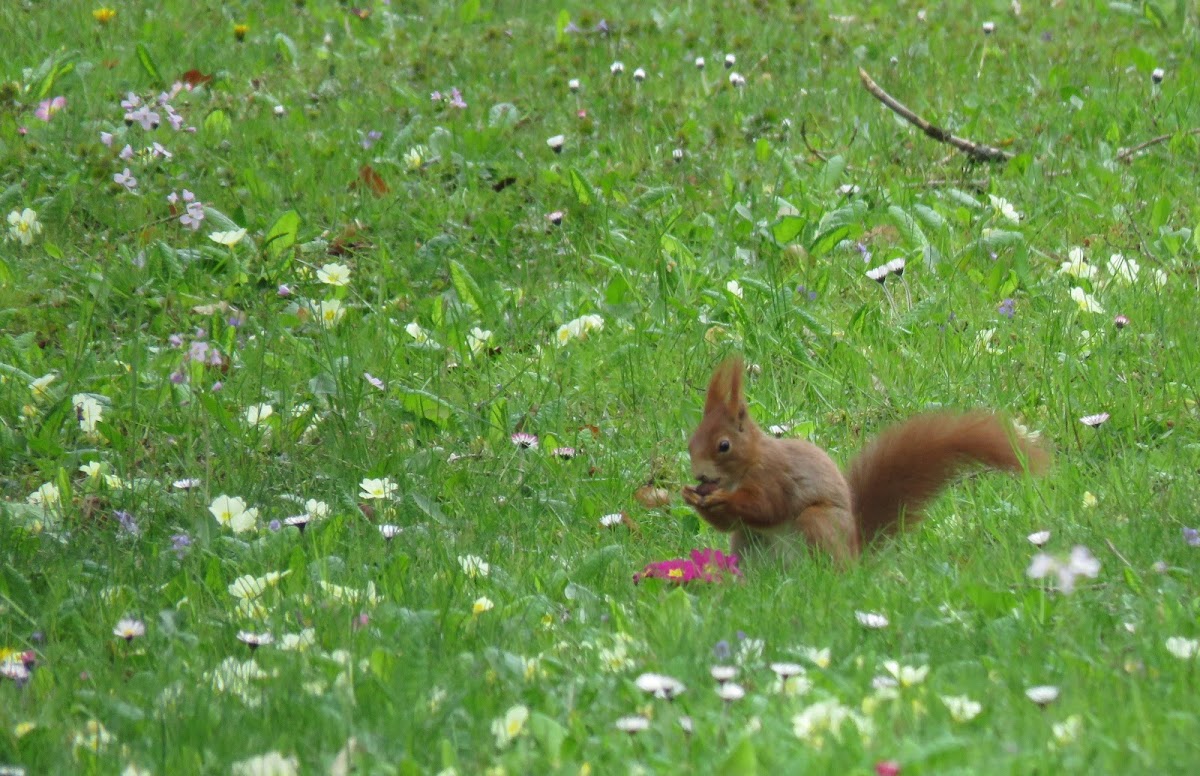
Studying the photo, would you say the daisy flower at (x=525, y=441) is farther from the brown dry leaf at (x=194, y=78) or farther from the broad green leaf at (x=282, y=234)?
the brown dry leaf at (x=194, y=78)

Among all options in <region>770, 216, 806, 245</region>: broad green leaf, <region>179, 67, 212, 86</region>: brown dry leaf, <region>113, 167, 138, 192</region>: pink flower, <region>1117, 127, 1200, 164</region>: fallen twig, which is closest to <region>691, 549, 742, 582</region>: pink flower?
<region>770, 216, 806, 245</region>: broad green leaf

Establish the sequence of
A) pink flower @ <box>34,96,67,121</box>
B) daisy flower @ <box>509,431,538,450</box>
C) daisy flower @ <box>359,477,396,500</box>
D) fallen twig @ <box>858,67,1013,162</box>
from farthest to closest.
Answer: pink flower @ <box>34,96,67,121</box>, fallen twig @ <box>858,67,1013,162</box>, daisy flower @ <box>509,431,538,450</box>, daisy flower @ <box>359,477,396,500</box>

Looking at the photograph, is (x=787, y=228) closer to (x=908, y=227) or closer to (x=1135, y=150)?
(x=908, y=227)

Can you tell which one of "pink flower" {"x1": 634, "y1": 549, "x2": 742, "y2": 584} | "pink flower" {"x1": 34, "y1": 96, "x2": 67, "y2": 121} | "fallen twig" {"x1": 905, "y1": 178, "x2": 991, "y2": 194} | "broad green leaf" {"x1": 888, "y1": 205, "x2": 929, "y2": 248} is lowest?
"fallen twig" {"x1": 905, "y1": 178, "x2": 991, "y2": 194}

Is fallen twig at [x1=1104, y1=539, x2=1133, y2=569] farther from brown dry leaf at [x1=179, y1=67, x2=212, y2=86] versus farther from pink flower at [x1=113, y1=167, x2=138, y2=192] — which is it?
brown dry leaf at [x1=179, y1=67, x2=212, y2=86]

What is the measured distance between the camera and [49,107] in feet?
17.3

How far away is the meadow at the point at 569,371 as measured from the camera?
2.08m

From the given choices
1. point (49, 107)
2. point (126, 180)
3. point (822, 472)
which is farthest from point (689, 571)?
point (49, 107)

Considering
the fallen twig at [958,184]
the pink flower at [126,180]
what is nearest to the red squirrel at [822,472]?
the fallen twig at [958,184]

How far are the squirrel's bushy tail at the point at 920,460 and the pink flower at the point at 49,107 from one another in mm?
3357

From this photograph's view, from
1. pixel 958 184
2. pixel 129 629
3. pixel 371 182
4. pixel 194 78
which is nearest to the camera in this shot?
pixel 129 629

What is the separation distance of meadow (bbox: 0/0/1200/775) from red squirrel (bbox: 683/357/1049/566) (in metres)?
0.09

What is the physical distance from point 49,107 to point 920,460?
11.6 feet

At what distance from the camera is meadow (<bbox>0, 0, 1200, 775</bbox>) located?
2.08 meters
